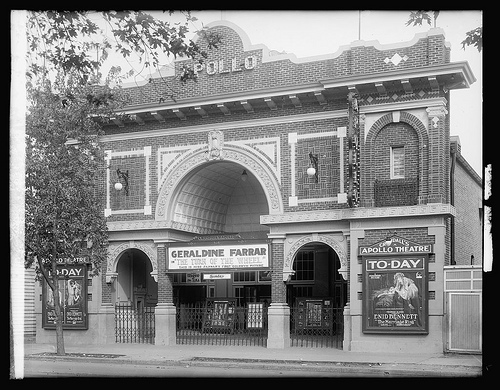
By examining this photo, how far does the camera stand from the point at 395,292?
2241 cm

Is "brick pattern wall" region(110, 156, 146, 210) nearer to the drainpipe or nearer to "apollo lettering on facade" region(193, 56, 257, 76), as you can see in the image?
"apollo lettering on facade" region(193, 56, 257, 76)

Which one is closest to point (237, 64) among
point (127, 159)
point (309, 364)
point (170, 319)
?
point (127, 159)

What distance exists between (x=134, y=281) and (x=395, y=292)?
1087 cm

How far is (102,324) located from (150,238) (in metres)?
3.50

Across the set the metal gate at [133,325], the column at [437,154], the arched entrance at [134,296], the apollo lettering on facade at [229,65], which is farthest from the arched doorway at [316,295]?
the apollo lettering on facade at [229,65]

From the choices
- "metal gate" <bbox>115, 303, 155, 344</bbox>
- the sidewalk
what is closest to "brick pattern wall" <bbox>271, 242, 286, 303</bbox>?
the sidewalk

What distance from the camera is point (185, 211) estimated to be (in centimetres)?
2747

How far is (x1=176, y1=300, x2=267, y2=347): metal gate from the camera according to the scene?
25641mm

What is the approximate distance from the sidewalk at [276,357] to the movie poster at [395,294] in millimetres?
905

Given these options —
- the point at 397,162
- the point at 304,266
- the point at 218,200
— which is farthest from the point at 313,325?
the point at 218,200

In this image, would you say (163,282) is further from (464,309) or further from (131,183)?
(464,309)

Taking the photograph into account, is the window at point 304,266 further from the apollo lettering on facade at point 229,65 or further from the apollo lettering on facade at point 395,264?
the apollo lettering on facade at point 229,65

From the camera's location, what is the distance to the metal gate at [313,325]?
25172mm

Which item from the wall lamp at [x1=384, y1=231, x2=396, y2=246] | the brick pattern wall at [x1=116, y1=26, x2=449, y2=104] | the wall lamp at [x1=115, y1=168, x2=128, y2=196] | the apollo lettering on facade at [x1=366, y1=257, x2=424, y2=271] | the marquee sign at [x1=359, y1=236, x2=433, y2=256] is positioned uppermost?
the brick pattern wall at [x1=116, y1=26, x2=449, y2=104]
